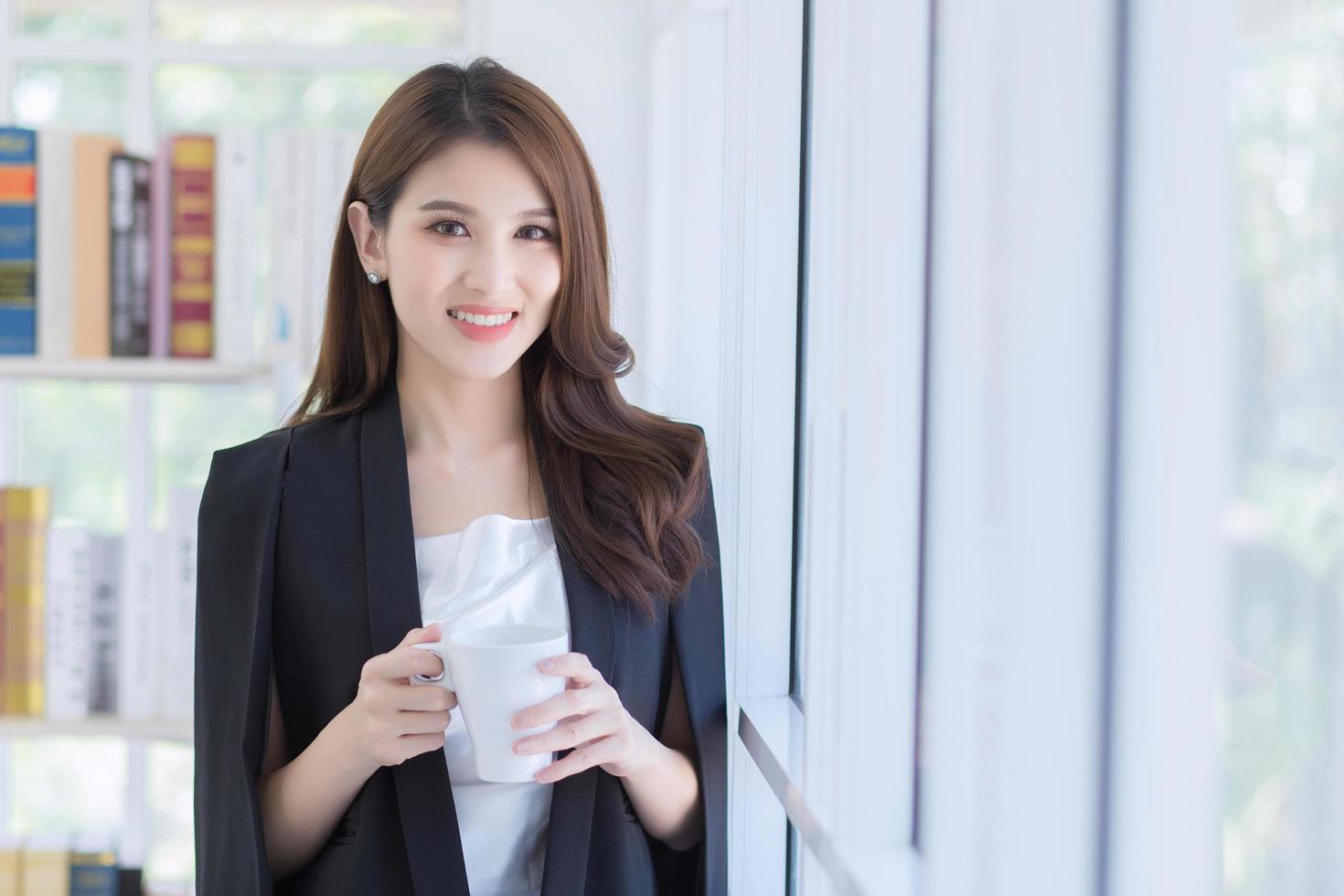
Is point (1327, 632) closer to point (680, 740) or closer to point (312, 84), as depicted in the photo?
point (680, 740)

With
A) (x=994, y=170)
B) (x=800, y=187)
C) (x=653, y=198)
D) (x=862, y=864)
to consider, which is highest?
(x=653, y=198)

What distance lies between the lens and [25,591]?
204 centimetres

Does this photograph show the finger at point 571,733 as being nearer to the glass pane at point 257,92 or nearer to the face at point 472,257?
the face at point 472,257

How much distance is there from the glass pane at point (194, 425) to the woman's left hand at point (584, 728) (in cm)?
156

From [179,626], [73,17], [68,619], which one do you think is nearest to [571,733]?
[179,626]

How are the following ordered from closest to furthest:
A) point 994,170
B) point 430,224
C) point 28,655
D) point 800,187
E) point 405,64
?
point 994,170 < point 430,224 < point 800,187 < point 28,655 < point 405,64

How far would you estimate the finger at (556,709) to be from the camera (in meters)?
0.88

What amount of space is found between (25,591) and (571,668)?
5.20ft

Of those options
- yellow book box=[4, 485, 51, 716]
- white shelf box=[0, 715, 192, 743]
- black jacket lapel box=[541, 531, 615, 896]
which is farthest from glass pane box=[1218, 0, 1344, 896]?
yellow book box=[4, 485, 51, 716]

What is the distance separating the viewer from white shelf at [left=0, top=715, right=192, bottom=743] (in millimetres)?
2031

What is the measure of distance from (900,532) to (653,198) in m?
1.49

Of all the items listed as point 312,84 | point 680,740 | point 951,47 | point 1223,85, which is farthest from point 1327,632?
point 312,84

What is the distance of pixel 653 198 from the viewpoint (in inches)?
84.8

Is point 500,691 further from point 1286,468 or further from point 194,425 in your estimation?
point 194,425
